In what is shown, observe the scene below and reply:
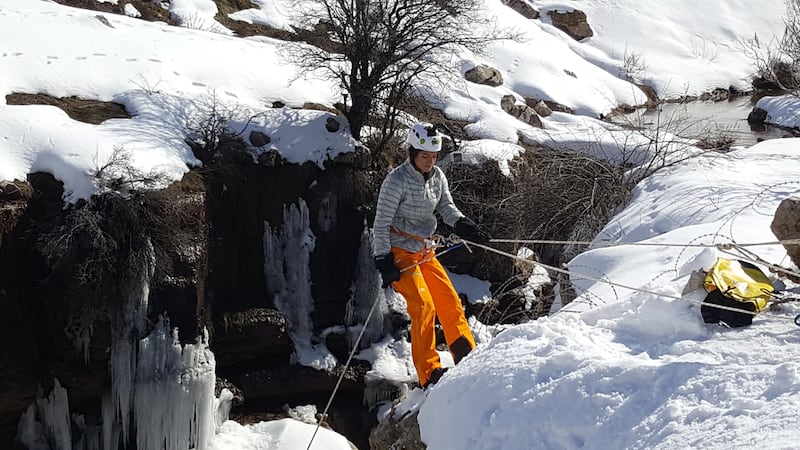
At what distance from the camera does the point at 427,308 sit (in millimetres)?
4941

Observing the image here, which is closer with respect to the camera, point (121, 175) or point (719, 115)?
point (121, 175)

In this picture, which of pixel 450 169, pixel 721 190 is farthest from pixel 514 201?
pixel 721 190

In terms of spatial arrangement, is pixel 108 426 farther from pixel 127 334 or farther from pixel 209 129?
pixel 209 129

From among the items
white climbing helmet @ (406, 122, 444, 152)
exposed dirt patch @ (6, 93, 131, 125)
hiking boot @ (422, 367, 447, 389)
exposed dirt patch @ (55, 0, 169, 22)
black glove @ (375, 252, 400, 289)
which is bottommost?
exposed dirt patch @ (55, 0, 169, 22)

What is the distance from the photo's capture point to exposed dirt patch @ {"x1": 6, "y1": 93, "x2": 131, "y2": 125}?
876cm

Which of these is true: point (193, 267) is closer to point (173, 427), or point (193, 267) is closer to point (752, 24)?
point (173, 427)

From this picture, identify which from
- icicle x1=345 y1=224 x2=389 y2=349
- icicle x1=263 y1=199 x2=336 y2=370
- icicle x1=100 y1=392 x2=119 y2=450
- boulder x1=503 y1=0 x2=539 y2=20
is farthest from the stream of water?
icicle x1=100 y1=392 x2=119 y2=450

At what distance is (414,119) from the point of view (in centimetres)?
1132

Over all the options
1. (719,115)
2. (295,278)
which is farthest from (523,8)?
(295,278)

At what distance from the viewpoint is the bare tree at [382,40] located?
10.0 meters

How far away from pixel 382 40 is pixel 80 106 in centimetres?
403

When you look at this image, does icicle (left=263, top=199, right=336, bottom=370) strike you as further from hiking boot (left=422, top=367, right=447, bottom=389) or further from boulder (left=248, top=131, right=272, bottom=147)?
hiking boot (left=422, top=367, right=447, bottom=389)

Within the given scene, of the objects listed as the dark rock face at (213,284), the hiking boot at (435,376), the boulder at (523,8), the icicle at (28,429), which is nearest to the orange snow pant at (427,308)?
the hiking boot at (435,376)

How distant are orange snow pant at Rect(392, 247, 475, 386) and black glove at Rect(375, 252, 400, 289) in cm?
11
